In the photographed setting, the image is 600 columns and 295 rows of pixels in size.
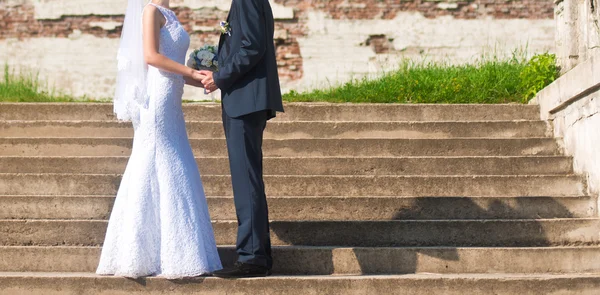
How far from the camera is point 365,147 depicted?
25.8ft

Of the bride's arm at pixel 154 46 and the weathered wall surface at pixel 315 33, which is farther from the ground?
the weathered wall surface at pixel 315 33

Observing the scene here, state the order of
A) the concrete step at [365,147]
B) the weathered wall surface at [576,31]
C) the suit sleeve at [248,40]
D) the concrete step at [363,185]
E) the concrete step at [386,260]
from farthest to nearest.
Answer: the concrete step at [365,147] < the weathered wall surface at [576,31] < the concrete step at [363,185] < the concrete step at [386,260] < the suit sleeve at [248,40]

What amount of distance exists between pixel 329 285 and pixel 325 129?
3.21 metres

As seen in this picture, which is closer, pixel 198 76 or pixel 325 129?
pixel 198 76

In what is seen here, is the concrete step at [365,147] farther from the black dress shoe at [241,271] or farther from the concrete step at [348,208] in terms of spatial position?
the black dress shoe at [241,271]

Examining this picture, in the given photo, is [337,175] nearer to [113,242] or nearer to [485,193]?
[485,193]

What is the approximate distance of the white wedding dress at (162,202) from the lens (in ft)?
16.8

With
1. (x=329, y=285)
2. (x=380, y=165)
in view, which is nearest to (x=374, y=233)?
(x=329, y=285)

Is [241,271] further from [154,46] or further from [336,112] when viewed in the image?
[336,112]

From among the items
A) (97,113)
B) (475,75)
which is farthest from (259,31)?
(475,75)

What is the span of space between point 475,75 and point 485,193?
10.9ft

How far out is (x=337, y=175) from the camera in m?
7.24

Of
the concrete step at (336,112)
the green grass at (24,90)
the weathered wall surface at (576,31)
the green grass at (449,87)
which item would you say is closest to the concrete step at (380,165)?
the weathered wall surface at (576,31)

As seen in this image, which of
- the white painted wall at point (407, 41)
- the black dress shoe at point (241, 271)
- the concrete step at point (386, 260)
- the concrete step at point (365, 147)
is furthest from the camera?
the white painted wall at point (407, 41)
